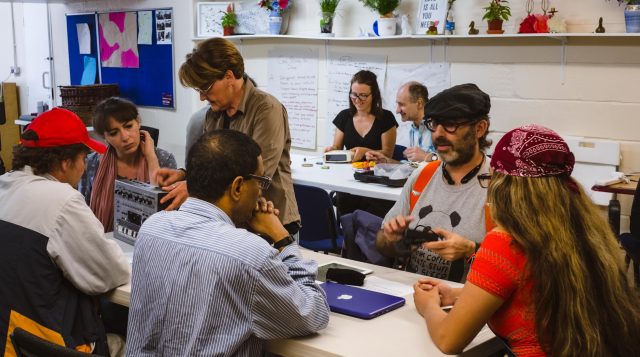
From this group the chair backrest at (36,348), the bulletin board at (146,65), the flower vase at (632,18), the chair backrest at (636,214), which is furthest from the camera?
the bulletin board at (146,65)

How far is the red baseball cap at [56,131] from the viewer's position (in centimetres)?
238

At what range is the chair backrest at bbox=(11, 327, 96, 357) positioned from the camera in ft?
5.25

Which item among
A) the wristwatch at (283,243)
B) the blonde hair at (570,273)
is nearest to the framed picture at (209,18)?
the wristwatch at (283,243)

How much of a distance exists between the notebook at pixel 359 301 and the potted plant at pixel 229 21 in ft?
16.4

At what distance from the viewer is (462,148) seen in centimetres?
255

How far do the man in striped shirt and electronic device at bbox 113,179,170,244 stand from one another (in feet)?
2.66

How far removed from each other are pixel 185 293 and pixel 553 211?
0.90m

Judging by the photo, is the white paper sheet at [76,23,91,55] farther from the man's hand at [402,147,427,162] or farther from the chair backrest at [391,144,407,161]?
the man's hand at [402,147,427,162]

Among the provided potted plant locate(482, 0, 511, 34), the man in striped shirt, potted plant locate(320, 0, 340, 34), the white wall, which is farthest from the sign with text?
the man in striped shirt

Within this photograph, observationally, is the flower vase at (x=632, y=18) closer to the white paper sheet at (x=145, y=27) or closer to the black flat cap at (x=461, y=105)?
the black flat cap at (x=461, y=105)

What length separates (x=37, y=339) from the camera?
170cm

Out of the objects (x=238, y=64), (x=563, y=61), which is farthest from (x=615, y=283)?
(x=563, y=61)

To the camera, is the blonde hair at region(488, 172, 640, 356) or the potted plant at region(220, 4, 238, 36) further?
the potted plant at region(220, 4, 238, 36)

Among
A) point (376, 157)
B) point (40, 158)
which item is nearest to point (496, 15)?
point (376, 157)
